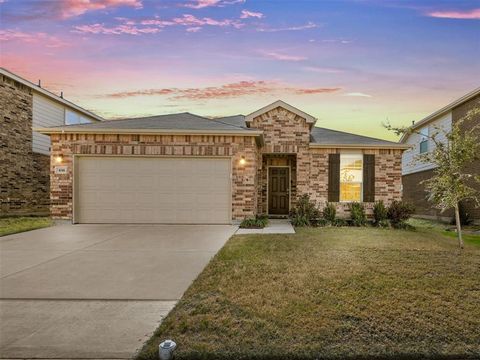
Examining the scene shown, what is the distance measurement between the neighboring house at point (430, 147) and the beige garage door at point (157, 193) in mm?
8478

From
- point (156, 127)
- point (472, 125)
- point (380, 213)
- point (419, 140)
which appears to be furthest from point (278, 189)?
point (419, 140)

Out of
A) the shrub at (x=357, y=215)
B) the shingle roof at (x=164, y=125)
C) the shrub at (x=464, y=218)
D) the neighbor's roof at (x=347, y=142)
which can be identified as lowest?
the shrub at (x=464, y=218)

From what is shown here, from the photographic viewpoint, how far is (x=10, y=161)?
47.6 ft

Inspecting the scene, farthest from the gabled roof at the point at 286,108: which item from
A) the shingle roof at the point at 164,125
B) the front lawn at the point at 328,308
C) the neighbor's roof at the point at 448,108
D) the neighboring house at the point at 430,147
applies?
the front lawn at the point at 328,308

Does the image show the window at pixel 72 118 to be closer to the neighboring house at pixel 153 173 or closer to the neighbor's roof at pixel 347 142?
the neighboring house at pixel 153 173

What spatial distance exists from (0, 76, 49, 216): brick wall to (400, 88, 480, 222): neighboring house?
17.4 meters

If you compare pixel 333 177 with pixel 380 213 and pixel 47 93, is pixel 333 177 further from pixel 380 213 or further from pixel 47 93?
pixel 47 93

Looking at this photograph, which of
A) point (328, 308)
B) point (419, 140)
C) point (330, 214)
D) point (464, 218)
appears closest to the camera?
point (328, 308)

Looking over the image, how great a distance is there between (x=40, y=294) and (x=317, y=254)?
4844 mm

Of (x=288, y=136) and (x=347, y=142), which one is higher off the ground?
(x=288, y=136)

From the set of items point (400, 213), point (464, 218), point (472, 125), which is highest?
point (472, 125)

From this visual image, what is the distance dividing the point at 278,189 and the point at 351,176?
9.93ft

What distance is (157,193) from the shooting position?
1155cm

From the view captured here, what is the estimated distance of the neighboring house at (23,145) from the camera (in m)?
14.2
